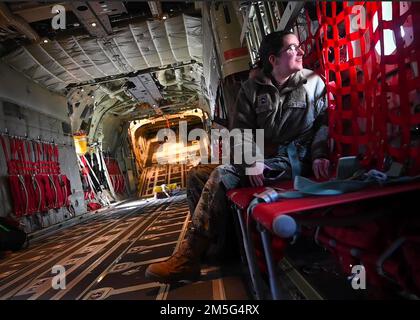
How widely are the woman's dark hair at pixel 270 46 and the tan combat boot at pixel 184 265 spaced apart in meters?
1.22

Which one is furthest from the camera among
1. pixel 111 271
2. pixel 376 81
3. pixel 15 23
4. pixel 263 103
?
pixel 15 23

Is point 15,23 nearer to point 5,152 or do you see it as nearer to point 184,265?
point 5,152

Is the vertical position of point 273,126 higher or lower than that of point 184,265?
higher

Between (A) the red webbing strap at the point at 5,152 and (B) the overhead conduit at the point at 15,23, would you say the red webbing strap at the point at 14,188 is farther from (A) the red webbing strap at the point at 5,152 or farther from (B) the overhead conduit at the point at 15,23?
(B) the overhead conduit at the point at 15,23

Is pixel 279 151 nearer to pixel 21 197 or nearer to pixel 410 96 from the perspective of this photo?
pixel 410 96

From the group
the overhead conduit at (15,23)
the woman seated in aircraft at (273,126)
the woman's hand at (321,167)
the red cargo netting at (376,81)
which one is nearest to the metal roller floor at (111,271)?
the woman seated in aircraft at (273,126)

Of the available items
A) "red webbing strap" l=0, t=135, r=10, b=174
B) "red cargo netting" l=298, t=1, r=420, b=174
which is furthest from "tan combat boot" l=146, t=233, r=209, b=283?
"red webbing strap" l=0, t=135, r=10, b=174

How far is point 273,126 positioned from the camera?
2.23 meters

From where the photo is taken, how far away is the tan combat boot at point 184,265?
88.0 inches

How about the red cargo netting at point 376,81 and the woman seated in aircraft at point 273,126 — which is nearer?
the red cargo netting at point 376,81

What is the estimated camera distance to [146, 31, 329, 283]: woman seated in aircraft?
7.08 ft

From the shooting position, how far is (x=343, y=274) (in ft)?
6.56

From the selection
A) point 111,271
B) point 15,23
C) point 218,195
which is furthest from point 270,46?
point 15,23

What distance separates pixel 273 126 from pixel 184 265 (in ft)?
3.58
